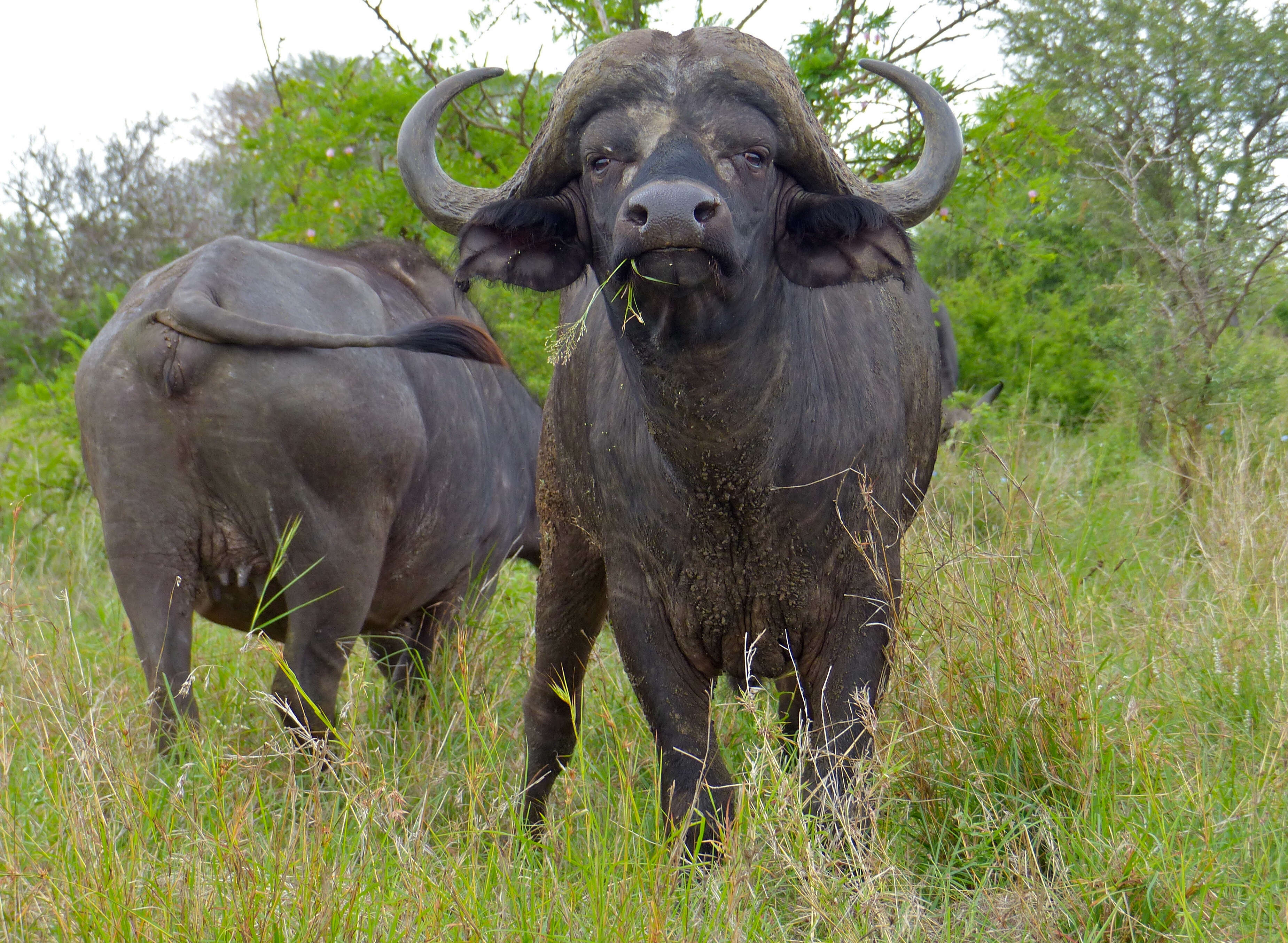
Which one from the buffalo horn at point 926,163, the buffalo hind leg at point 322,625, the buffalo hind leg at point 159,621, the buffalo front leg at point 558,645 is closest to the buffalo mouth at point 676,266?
the buffalo horn at point 926,163

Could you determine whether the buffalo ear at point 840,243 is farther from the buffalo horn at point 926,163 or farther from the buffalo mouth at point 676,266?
the buffalo mouth at point 676,266

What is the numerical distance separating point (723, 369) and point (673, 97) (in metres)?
0.59

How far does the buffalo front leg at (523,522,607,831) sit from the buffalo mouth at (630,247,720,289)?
3.77 feet

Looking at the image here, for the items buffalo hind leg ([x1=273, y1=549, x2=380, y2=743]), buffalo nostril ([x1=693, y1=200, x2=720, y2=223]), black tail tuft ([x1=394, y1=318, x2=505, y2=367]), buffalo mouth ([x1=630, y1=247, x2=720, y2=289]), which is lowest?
buffalo hind leg ([x1=273, y1=549, x2=380, y2=743])

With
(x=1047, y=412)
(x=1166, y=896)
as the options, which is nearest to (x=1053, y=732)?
(x=1166, y=896)

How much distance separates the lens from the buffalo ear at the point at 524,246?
8.65 feet

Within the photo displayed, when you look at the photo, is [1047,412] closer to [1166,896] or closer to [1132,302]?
[1132,302]

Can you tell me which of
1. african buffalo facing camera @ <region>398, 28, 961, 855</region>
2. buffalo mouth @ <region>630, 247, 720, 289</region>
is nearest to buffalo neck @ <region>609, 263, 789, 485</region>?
african buffalo facing camera @ <region>398, 28, 961, 855</region>

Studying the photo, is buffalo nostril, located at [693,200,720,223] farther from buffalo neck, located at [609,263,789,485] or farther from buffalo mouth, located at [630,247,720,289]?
buffalo neck, located at [609,263,789,485]

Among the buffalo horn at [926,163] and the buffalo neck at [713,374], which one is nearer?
the buffalo neck at [713,374]

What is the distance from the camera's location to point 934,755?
2.89 m

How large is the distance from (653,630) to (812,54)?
3491 millimetres

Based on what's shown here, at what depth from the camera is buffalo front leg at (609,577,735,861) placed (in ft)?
9.02

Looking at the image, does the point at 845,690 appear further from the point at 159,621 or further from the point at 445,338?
the point at 159,621
